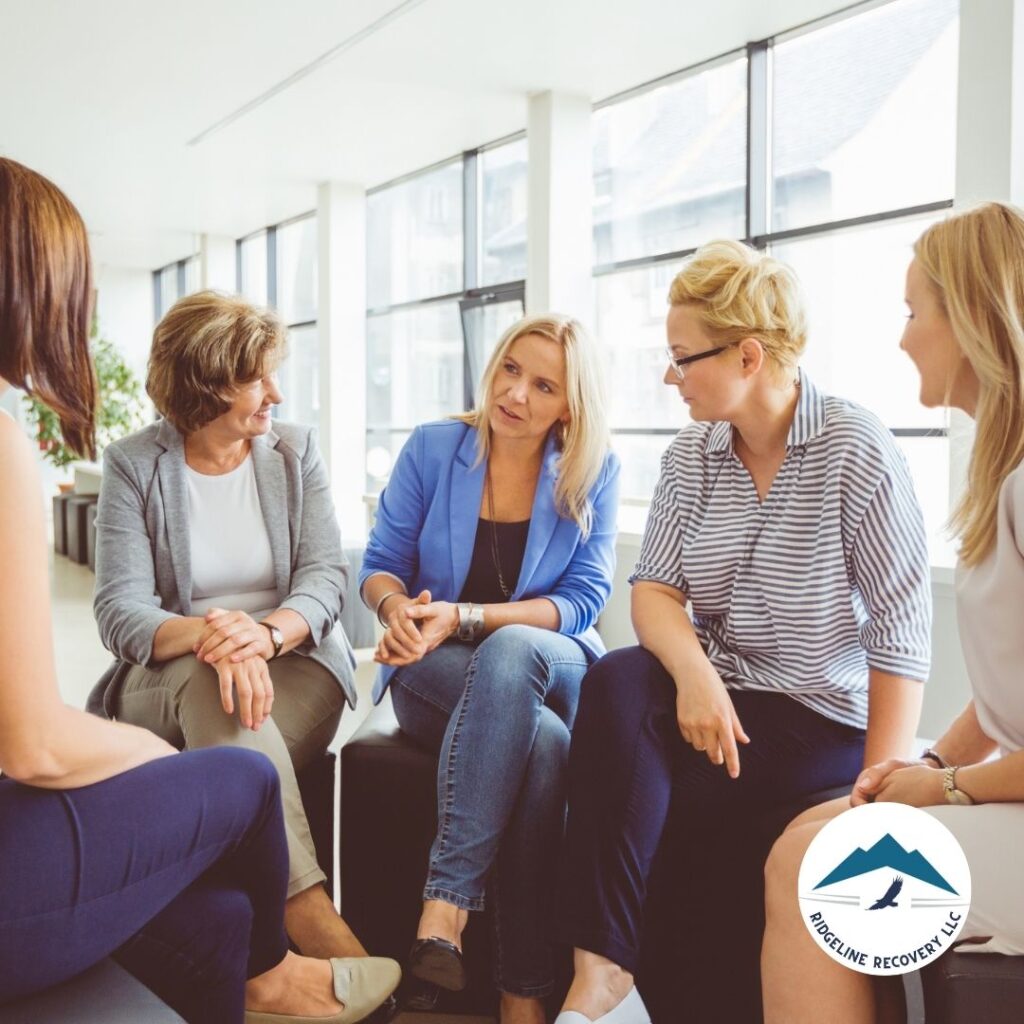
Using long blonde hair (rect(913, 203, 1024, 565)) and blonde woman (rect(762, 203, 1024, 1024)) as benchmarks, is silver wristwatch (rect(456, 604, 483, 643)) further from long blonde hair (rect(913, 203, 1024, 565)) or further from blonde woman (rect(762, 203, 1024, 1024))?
long blonde hair (rect(913, 203, 1024, 565))

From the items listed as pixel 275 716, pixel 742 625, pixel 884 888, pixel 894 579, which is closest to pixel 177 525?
pixel 275 716

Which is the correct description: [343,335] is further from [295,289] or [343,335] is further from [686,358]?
[686,358]

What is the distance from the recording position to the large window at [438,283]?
24.2ft

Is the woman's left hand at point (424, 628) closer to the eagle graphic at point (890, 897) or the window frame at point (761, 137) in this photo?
the eagle graphic at point (890, 897)

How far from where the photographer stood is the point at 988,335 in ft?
4.38

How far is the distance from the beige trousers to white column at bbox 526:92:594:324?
4.38 metres

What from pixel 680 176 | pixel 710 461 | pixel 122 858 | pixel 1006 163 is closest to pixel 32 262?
pixel 122 858

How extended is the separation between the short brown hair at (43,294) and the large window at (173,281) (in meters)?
11.5

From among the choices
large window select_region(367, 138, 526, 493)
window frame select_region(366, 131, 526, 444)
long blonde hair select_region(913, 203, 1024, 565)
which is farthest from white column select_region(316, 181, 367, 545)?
long blonde hair select_region(913, 203, 1024, 565)

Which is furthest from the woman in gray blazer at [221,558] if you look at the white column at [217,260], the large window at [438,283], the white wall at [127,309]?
the white wall at [127,309]

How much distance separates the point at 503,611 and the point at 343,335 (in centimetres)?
712

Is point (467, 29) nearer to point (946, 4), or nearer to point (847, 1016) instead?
point (946, 4)

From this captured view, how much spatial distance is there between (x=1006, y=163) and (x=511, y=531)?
2567mm

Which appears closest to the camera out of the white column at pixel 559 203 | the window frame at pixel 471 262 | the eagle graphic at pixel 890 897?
the eagle graphic at pixel 890 897
